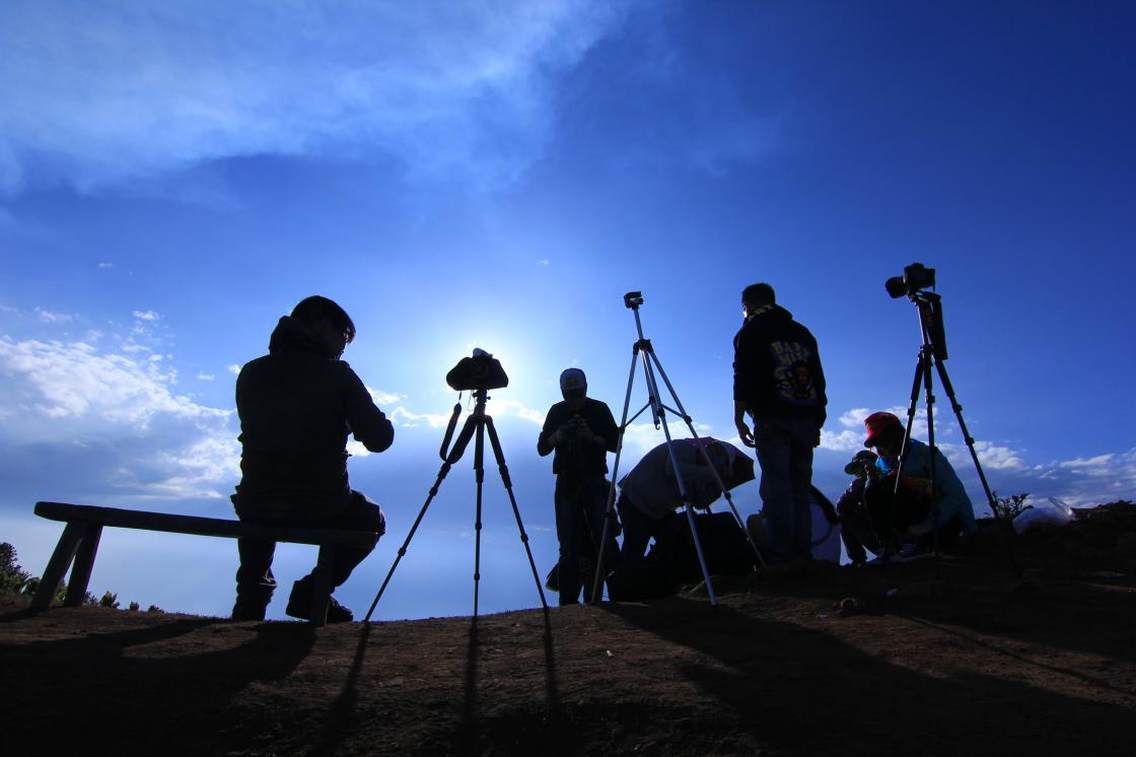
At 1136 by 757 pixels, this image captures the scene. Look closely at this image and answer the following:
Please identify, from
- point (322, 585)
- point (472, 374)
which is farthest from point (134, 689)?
point (472, 374)

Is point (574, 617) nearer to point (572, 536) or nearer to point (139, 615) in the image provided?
point (572, 536)

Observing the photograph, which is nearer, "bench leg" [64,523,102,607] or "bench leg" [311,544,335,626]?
"bench leg" [311,544,335,626]

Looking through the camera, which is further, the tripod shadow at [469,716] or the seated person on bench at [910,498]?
the seated person on bench at [910,498]

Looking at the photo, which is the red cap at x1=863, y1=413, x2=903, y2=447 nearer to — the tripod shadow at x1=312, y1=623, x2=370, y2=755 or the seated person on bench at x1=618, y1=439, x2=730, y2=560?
the seated person on bench at x1=618, y1=439, x2=730, y2=560

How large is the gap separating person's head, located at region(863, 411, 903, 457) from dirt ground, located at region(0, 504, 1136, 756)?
2.18 meters

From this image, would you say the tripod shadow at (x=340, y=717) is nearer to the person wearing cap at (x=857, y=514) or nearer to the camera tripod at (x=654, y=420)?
the camera tripod at (x=654, y=420)

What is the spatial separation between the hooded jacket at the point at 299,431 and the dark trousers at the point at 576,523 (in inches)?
97.3

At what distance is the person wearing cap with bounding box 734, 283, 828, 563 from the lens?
533 centimetres

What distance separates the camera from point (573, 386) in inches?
281

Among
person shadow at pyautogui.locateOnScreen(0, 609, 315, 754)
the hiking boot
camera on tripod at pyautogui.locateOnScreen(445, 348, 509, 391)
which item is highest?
camera on tripod at pyautogui.locateOnScreen(445, 348, 509, 391)

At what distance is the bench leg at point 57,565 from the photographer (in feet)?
14.1

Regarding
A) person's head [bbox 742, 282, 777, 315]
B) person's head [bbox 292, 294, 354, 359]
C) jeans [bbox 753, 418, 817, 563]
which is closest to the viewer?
person's head [bbox 292, 294, 354, 359]

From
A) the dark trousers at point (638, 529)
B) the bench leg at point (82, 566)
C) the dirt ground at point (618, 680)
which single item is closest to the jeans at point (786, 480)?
the dirt ground at point (618, 680)

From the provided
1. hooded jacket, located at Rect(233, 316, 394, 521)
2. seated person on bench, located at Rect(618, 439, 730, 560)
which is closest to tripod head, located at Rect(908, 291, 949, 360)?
seated person on bench, located at Rect(618, 439, 730, 560)
